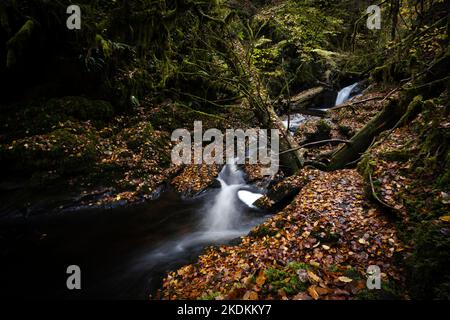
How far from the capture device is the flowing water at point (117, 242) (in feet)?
16.8

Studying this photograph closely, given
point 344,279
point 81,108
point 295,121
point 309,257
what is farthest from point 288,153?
point 81,108

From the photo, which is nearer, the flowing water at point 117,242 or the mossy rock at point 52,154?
the flowing water at point 117,242

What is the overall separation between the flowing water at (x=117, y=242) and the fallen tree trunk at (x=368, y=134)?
293 cm

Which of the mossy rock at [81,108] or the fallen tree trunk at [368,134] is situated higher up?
the mossy rock at [81,108]

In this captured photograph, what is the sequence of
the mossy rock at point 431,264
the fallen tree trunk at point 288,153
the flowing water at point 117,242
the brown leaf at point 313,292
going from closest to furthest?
1. the mossy rock at point 431,264
2. the brown leaf at point 313,292
3. the flowing water at point 117,242
4. the fallen tree trunk at point 288,153

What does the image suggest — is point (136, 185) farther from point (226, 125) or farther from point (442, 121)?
point (442, 121)

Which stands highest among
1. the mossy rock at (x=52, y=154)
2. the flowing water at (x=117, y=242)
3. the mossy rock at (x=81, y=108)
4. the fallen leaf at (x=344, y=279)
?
the mossy rock at (x=81, y=108)

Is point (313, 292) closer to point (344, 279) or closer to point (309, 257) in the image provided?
point (344, 279)

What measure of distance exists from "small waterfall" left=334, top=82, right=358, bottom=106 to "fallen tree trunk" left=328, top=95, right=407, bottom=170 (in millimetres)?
11680

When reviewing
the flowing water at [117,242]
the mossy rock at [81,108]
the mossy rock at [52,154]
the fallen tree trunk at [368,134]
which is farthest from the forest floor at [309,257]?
the mossy rock at [81,108]

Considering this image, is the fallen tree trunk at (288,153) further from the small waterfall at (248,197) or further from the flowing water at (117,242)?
the flowing water at (117,242)

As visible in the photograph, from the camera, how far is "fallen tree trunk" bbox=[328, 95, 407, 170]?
6.88m

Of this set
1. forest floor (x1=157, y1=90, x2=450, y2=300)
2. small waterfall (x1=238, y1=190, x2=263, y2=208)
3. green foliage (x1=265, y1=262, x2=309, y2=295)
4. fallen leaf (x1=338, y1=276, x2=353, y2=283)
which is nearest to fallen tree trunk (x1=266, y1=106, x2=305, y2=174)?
small waterfall (x1=238, y1=190, x2=263, y2=208)
